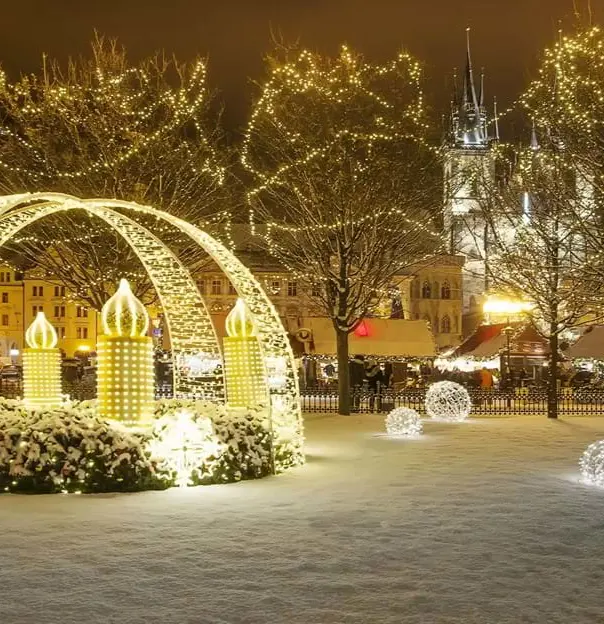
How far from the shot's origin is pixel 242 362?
52.4 feet

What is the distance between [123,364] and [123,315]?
2.37 ft

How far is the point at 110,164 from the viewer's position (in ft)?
79.5

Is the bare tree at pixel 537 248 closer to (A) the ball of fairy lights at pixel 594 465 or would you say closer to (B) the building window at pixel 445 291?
(A) the ball of fairy lights at pixel 594 465

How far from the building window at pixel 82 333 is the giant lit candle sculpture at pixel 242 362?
6558cm

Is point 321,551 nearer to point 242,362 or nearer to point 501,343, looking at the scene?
point 242,362

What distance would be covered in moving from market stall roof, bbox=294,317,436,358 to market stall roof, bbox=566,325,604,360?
5696 millimetres

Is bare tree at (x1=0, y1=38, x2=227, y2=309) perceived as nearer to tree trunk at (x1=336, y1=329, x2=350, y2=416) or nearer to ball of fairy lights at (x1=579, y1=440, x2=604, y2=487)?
tree trunk at (x1=336, y1=329, x2=350, y2=416)

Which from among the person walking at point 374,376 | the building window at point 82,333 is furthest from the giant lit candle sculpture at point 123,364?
the building window at point 82,333

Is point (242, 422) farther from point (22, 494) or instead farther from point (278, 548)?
point (278, 548)

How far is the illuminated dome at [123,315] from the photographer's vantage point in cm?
1245

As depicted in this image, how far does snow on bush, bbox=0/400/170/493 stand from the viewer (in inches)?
443

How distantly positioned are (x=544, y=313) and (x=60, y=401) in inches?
559

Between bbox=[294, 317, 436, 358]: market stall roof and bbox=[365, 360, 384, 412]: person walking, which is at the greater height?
bbox=[294, 317, 436, 358]: market stall roof

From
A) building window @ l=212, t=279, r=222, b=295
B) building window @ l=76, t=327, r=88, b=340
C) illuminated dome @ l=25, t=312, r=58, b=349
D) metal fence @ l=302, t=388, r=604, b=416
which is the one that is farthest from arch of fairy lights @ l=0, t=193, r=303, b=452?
building window @ l=76, t=327, r=88, b=340
